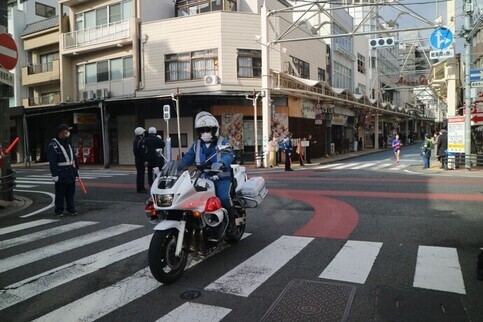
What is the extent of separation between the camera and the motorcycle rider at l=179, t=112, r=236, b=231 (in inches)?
223

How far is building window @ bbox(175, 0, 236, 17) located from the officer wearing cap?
19.2 meters

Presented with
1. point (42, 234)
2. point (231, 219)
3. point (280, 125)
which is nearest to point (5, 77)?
point (42, 234)

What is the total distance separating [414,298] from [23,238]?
6350 mm

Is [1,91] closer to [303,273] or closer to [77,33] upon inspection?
[303,273]

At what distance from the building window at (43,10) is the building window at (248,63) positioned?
23.6m

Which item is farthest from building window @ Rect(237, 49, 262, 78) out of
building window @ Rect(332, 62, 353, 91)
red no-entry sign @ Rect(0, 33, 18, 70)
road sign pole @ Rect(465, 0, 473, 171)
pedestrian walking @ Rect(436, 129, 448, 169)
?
red no-entry sign @ Rect(0, 33, 18, 70)

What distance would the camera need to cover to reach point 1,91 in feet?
37.0

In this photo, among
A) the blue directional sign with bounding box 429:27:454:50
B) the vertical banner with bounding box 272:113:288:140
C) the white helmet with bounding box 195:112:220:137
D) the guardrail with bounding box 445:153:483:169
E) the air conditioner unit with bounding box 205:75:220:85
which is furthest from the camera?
the vertical banner with bounding box 272:113:288:140

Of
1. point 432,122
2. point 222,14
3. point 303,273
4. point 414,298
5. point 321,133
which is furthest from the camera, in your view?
point 432,122

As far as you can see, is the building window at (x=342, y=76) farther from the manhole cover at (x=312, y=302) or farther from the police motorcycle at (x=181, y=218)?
the manhole cover at (x=312, y=302)

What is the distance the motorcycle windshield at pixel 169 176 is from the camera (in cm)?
488

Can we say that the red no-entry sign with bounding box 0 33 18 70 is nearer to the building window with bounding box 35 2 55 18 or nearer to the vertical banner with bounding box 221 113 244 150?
the vertical banner with bounding box 221 113 244 150

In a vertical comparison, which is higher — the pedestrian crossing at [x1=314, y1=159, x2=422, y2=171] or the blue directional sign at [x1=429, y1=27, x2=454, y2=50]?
the blue directional sign at [x1=429, y1=27, x2=454, y2=50]

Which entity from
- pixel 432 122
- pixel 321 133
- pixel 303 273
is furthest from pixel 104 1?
pixel 432 122
